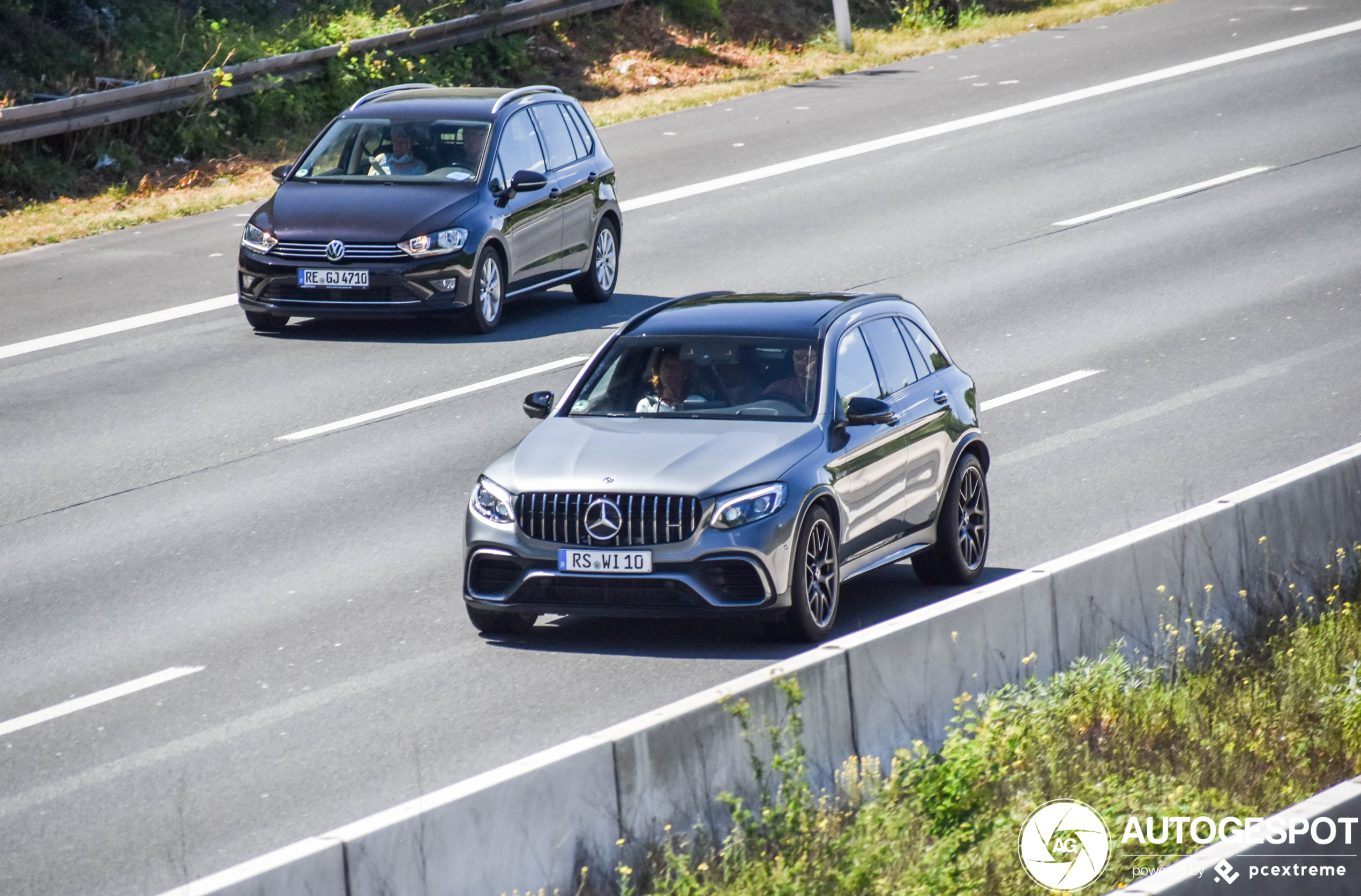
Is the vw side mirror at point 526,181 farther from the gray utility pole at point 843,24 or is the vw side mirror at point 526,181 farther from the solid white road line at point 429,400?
the gray utility pole at point 843,24

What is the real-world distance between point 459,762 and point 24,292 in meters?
12.4

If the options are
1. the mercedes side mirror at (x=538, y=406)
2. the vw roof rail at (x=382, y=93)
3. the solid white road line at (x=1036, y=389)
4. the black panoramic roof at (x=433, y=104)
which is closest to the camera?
the mercedes side mirror at (x=538, y=406)

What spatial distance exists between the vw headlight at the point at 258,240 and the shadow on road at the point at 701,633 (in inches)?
289

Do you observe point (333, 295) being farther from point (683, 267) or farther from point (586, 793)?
point (586, 793)

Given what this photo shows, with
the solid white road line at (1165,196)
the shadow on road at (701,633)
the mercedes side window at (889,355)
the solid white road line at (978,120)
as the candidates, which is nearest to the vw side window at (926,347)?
the mercedes side window at (889,355)

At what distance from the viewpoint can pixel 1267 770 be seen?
8000mm

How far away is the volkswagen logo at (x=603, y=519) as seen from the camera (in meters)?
9.20

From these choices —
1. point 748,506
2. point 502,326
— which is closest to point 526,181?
point 502,326

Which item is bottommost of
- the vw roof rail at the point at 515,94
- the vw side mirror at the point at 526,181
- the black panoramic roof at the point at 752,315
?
the vw side mirror at the point at 526,181

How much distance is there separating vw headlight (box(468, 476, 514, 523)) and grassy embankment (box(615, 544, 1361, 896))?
261 centimetres

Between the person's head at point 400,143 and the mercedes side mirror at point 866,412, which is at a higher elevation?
the person's head at point 400,143

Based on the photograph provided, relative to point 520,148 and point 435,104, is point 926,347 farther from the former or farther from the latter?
point 435,104

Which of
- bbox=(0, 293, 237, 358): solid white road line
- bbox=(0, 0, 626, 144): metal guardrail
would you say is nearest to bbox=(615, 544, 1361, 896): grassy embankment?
bbox=(0, 293, 237, 358): solid white road line
